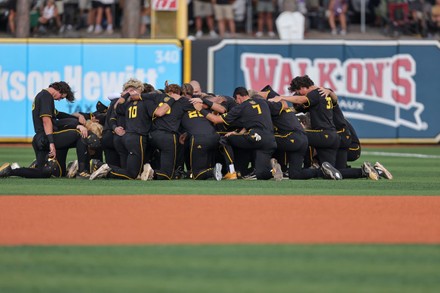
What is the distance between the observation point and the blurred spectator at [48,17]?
30.5 metres

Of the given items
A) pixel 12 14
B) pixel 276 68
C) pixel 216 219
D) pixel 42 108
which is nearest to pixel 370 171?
pixel 42 108

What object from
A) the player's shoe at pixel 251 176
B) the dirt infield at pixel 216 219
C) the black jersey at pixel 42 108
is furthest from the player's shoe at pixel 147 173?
the dirt infield at pixel 216 219

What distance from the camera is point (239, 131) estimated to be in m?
17.4

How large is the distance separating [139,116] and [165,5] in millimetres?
10166

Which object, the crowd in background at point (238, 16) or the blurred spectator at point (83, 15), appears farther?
the blurred spectator at point (83, 15)

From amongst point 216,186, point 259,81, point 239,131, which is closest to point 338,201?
point 216,186

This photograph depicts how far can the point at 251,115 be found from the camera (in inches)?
666

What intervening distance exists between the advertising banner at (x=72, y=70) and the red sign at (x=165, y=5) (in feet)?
3.68

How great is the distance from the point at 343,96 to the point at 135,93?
33.9 feet

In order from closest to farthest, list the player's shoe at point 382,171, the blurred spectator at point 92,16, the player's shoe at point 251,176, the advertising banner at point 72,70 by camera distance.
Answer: the player's shoe at point 251,176 → the player's shoe at point 382,171 → the advertising banner at point 72,70 → the blurred spectator at point 92,16

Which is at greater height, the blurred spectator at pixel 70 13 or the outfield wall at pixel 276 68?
the blurred spectator at pixel 70 13

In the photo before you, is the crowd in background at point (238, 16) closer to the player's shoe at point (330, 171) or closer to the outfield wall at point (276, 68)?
the outfield wall at point (276, 68)

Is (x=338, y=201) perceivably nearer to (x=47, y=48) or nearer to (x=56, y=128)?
(x=56, y=128)

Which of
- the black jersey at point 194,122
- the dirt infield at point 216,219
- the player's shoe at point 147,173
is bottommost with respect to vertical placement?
the player's shoe at point 147,173
